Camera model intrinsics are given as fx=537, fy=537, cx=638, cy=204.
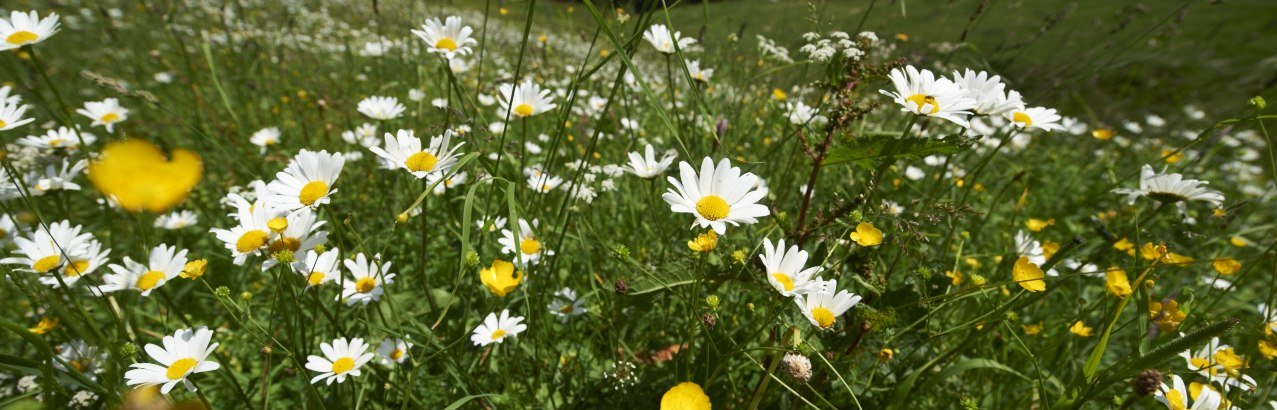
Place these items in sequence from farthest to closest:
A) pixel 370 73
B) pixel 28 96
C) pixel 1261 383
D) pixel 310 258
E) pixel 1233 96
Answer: pixel 1233 96, pixel 370 73, pixel 28 96, pixel 1261 383, pixel 310 258

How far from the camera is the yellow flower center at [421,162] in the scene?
1.25 metres

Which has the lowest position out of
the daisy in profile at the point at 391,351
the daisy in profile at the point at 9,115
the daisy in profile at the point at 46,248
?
the daisy in profile at the point at 391,351

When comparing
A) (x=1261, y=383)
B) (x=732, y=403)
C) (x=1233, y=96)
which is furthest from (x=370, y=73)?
(x=1233, y=96)

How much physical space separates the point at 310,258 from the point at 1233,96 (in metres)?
12.5

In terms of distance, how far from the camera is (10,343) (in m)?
1.75

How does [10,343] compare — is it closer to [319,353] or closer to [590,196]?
[319,353]

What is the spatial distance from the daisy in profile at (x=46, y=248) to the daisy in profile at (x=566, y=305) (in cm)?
121

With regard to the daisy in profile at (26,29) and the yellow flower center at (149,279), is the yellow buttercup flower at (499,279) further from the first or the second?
the daisy in profile at (26,29)

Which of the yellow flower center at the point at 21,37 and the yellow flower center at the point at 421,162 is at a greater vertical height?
the yellow flower center at the point at 21,37

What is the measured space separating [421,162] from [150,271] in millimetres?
787

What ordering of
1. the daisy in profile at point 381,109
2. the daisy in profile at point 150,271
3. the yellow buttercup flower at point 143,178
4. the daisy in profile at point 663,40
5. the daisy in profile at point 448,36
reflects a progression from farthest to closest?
the daisy in profile at point 381,109, the daisy in profile at point 663,40, the daisy in profile at point 448,36, the daisy in profile at point 150,271, the yellow buttercup flower at point 143,178

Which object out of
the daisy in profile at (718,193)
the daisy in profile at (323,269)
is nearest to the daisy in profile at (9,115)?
the daisy in profile at (323,269)

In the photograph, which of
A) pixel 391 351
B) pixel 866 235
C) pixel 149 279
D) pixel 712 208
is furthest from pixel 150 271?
pixel 866 235

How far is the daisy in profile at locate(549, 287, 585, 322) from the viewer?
5.37ft
